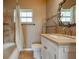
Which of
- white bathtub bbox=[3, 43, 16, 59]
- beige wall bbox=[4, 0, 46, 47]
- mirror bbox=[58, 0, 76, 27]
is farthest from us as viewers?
beige wall bbox=[4, 0, 46, 47]

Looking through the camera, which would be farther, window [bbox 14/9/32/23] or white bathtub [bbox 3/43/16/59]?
window [bbox 14/9/32/23]

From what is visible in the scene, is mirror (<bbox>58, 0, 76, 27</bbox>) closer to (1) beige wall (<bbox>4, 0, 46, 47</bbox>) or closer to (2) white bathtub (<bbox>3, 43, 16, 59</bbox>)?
(2) white bathtub (<bbox>3, 43, 16, 59</bbox>)

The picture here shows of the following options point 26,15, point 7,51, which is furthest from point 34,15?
point 7,51

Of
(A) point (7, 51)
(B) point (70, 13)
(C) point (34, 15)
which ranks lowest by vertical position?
(A) point (7, 51)

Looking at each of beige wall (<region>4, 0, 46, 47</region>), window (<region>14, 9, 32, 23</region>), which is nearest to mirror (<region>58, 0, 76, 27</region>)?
beige wall (<region>4, 0, 46, 47</region>)

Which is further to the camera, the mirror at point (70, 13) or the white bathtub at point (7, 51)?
the white bathtub at point (7, 51)

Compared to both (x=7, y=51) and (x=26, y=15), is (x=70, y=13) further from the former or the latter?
(x=26, y=15)

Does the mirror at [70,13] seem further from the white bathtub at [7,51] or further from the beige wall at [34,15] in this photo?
the beige wall at [34,15]

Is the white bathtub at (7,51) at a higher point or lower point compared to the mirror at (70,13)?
lower

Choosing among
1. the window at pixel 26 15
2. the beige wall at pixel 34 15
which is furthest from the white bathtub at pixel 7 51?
the window at pixel 26 15

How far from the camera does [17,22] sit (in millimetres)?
5168

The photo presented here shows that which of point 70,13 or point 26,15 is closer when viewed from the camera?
point 70,13

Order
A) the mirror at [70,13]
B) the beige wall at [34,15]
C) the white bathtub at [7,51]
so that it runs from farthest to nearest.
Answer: the beige wall at [34,15]
the white bathtub at [7,51]
the mirror at [70,13]

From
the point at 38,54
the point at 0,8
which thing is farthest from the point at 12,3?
the point at 0,8
